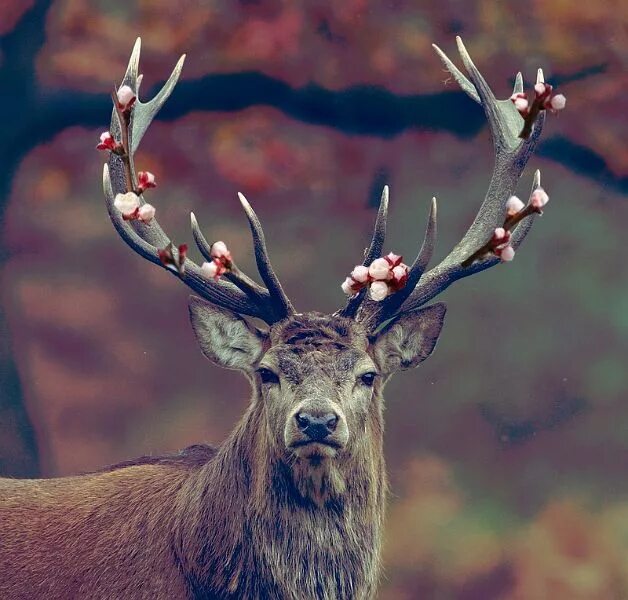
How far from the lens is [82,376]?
4.63 metres

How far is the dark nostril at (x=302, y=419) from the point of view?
3.12 metres

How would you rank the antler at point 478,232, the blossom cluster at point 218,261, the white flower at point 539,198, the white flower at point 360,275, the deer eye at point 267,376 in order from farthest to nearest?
the antler at point 478,232 < the deer eye at point 267,376 < the white flower at point 360,275 < the blossom cluster at point 218,261 < the white flower at point 539,198

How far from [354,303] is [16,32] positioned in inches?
82.8

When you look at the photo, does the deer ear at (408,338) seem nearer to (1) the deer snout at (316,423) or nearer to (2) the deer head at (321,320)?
(2) the deer head at (321,320)

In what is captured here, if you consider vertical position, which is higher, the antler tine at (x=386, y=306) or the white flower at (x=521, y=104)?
the white flower at (x=521, y=104)

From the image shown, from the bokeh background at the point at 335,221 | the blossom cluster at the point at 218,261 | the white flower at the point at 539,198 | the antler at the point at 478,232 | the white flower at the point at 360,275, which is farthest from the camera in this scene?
the bokeh background at the point at 335,221

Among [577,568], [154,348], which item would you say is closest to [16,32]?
[154,348]

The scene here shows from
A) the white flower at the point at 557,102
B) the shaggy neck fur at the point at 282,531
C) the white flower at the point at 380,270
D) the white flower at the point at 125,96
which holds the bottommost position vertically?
the shaggy neck fur at the point at 282,531

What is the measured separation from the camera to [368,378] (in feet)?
11.1

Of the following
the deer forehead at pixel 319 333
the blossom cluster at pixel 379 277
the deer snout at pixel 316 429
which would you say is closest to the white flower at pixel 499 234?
the blossom cluster at pixel 379 277

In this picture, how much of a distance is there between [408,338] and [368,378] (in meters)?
0.23

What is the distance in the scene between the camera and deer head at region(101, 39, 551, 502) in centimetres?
321

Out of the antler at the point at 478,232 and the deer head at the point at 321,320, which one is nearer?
the deer head at the point at 321,320

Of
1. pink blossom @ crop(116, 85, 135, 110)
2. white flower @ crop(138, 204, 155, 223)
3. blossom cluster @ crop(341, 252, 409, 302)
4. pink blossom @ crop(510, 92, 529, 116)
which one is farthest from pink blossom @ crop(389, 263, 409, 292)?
pink blossom @ crop(116, 85, 135, 110)
